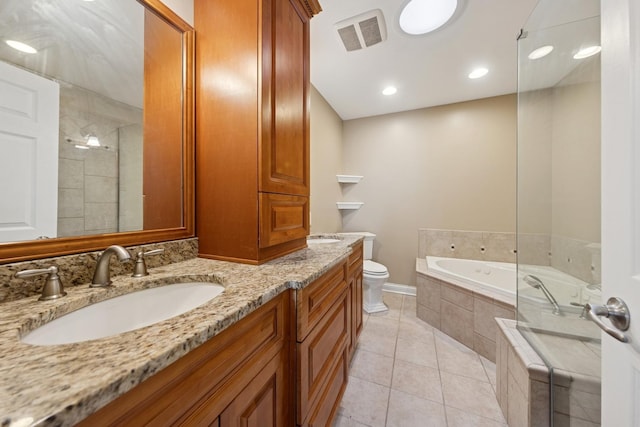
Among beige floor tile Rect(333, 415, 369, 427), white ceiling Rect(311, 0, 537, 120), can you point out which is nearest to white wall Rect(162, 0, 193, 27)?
white ceiling Rect(311, 0, 537, 120)

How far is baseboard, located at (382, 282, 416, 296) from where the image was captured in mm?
3098

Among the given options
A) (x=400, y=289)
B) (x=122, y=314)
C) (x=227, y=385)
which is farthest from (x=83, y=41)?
(x=400, y=289)

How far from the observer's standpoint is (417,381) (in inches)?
61.3

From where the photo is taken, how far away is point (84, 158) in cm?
82

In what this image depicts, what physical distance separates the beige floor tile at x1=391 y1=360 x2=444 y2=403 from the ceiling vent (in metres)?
2.47

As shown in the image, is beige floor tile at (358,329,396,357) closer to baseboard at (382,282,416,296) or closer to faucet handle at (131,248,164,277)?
baseboard at (382,282,416,296)

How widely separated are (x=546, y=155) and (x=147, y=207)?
7.16ft

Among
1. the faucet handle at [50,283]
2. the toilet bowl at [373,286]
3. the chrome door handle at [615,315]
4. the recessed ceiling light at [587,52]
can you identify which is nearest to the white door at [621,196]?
the chrome door handle at [615,315]

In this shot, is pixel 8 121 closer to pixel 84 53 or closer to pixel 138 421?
pixel 84 53

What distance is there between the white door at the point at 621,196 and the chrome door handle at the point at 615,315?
0.03 ft

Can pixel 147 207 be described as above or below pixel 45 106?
below

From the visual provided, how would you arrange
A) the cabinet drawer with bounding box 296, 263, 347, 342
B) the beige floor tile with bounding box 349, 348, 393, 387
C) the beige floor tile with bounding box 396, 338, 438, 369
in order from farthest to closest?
the beige floor tile with bounding box 396, 338, 438, 369 → the beige floor tile with bounding box 349, 348, 393, 387 → the cabinet drawer with bounding box 296, 263, 347, 342

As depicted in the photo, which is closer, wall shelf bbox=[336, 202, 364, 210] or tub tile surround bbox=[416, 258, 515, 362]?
tub tile surround bbox=[416, 258, 515, 362]

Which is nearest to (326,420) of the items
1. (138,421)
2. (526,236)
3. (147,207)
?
(138,421)
